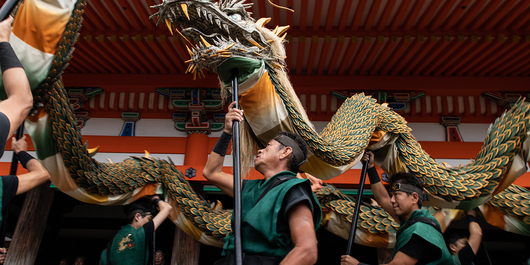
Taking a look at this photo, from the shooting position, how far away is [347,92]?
529 cm

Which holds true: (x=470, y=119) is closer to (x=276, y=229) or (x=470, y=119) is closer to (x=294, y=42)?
(x=294, y=42)

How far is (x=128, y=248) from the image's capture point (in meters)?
2.64

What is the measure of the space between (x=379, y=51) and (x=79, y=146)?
371cm

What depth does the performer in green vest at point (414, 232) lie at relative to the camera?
1831 mm

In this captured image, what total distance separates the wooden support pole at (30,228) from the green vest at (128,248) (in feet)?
7.03

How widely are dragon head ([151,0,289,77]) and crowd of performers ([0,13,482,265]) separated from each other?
1.10 feet

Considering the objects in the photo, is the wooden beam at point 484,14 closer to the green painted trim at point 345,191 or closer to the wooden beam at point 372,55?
the wooden beam at point 372,55

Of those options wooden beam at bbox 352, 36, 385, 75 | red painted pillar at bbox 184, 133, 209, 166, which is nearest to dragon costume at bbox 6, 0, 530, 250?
red painted pillar at bbox 184, 133, 209, 166

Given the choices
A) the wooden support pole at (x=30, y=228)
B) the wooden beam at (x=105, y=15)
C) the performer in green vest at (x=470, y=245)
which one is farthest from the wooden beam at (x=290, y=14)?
the wooden support pole at (x=30, y=228)

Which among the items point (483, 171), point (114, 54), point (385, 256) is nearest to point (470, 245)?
point (483, 171)

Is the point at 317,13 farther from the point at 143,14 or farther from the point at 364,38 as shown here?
the point at 143,14

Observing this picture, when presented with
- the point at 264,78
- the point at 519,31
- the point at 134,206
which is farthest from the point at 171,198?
the point at 519,31

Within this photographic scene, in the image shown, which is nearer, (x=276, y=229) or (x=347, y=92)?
(x=276, y=229)

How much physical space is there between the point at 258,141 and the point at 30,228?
11.5ft
